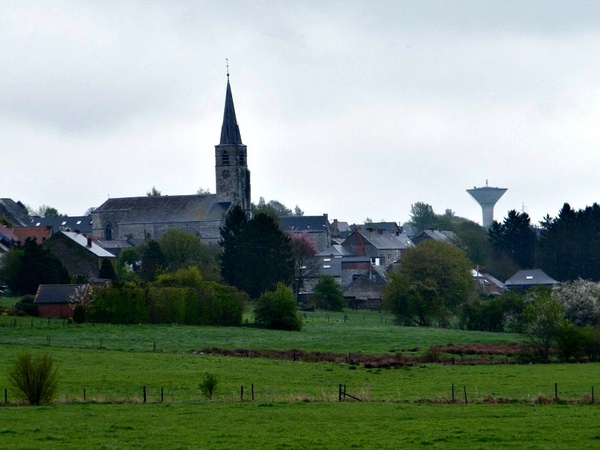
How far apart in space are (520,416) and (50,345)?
31.3 meters

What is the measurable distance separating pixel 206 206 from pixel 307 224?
18.3 m

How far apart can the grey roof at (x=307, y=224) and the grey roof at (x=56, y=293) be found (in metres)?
77.1

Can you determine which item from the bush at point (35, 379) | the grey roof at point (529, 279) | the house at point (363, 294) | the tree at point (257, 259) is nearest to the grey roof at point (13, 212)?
the tree at point (257, 259)

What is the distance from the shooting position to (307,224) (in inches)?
6014

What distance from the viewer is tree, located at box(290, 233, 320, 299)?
11006 cm

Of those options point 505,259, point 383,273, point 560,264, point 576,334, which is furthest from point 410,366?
point 505,259

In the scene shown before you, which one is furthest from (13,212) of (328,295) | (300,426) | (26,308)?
(300,426)

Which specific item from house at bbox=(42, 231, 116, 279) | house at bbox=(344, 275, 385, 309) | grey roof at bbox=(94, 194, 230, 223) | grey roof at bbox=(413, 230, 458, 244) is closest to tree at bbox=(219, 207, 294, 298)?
house at bbox=(344, 275, 385, 309)

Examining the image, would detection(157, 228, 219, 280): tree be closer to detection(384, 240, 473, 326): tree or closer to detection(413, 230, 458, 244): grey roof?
detection(384, 240, 473, 326): tree

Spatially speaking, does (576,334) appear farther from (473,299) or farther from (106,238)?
(106,238)

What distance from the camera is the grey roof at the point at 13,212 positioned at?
150075 millimetres

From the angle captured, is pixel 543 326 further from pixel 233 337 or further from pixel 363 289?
pixel 363 289

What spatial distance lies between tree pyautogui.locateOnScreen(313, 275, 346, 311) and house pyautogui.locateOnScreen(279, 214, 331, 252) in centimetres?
4683

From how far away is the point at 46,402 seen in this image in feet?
106
